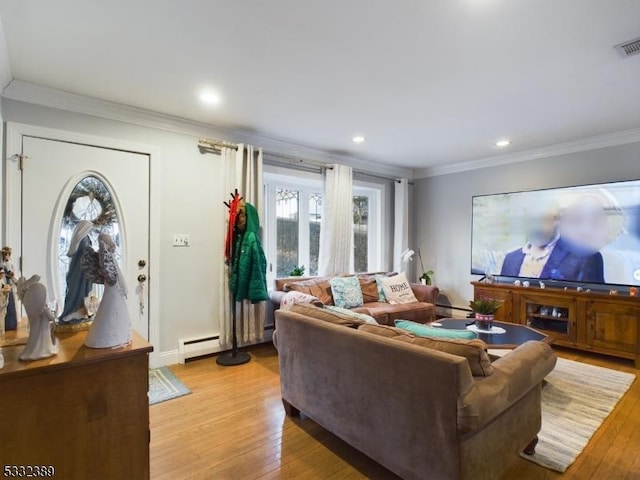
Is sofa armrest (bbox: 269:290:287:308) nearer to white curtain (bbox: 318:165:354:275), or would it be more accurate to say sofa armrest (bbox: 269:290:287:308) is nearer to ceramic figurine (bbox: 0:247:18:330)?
white curtain (bbox: 318:165:354:275)

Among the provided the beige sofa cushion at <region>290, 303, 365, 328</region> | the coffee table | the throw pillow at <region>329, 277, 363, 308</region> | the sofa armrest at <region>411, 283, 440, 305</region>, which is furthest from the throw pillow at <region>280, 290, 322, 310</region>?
the sofa armrest at <region>411, 283, 440, 305</region>

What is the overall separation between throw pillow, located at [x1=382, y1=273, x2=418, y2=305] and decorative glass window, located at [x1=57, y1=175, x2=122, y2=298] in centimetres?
304

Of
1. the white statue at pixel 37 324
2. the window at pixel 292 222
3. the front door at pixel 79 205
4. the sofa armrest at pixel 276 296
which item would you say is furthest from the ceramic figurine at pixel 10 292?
the window at pixel 292 222

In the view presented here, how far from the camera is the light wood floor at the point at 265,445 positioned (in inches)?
71.7

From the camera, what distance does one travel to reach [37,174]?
2.69m

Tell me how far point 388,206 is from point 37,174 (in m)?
4.41

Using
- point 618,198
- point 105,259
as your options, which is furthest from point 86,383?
point 618,198

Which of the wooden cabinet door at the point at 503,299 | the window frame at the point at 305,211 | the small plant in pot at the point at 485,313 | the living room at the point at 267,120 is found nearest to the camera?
the living room at the point at 267,120

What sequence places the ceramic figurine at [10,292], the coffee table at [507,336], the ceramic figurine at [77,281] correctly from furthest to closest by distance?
the coffee table at [507,336] → the ceramic figurine at [10,292] → the ceramic figurine at [77,281]

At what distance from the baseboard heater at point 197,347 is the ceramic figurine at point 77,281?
2.04 meters

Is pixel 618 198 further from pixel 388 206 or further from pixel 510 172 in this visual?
pixel 388 206

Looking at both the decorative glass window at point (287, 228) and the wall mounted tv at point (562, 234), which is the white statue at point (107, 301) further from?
the wall mounted tv at point (562, 234)

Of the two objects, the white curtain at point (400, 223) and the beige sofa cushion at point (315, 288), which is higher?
the white curtain at point (400, 223)

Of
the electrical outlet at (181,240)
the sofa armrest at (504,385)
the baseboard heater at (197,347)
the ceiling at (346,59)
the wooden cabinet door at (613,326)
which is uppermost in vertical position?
the ceiling at (346,59)
